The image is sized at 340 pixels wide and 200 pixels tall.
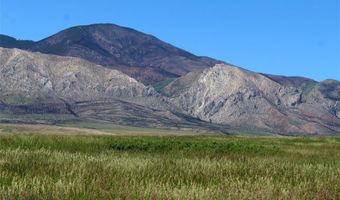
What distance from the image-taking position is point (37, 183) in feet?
27.6

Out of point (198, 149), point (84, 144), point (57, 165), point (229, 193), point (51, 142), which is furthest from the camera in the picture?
point (198, 149)

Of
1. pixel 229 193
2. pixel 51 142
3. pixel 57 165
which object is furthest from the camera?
pixel 51 142

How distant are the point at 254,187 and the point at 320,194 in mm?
1042

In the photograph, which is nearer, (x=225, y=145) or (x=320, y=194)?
(x=320, y=194)

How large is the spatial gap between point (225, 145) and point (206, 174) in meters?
18.3

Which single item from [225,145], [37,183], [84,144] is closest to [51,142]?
[84,144]

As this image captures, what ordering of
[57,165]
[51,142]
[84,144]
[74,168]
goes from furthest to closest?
1. [84,144]
2. [51,142]
3. [57,165]
4. [74,168]

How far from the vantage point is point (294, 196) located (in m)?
8.20

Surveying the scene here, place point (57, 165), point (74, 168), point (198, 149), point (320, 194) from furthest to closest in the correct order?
point (198, 149)
point (57, 165)
point (74, 168)
point (320, 194)

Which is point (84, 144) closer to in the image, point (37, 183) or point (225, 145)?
point (225, 145)

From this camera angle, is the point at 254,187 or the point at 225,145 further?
the point at 225,145

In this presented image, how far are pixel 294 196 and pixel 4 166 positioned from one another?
590 cm

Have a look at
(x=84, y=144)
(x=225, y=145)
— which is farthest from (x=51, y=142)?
(x=225, y=145)

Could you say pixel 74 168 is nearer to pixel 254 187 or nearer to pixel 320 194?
pixel 254 187
